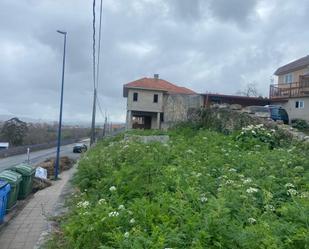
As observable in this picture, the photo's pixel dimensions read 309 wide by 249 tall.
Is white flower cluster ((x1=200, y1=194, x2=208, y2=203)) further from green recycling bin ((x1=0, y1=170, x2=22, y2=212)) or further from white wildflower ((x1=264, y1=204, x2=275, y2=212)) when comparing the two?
green recycling bin ((x1=0, y1=170, x2=22, y2=212))

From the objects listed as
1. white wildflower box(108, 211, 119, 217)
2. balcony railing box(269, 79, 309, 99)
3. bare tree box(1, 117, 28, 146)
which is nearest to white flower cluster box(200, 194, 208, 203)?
white wildflower box(108, 211, 119, 217)

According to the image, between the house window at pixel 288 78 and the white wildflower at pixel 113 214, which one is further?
the house window at pixel 288 78

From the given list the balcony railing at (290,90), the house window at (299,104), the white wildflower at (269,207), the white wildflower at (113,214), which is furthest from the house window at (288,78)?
the white wildflower at (113,214)

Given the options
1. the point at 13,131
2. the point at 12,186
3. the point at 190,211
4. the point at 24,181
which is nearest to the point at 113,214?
the point at 190,211

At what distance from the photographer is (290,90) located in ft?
112

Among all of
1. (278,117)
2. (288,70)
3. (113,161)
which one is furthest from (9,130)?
(113,161)

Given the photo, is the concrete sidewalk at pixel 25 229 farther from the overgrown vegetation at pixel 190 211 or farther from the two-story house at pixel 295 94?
the two-story house at pixel 295 94

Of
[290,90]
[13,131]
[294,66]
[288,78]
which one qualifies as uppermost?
[294,66]

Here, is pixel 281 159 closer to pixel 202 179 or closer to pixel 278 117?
pixel 202 179

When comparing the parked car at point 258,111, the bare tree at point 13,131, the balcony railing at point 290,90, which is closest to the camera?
the parked car at point 258,111

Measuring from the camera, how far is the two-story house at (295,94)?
31344 millimetres

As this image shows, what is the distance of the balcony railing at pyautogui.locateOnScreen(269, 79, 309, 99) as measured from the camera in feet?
106

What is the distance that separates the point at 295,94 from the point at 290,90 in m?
1.24

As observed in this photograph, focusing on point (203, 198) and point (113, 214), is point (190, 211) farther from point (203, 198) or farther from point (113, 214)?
point (113, 214)
